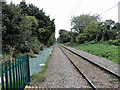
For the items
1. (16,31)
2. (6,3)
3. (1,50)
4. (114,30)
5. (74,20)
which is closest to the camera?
(1,50)

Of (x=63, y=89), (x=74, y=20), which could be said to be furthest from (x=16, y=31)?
(x=74, y=20)

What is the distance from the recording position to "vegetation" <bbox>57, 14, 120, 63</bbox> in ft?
45.5

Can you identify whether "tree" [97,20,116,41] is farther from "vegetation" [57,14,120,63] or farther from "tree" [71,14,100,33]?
"tree" [71,14,100,33]

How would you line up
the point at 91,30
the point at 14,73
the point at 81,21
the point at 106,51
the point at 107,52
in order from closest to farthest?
the point at 14,73, the point at 107,52, the point at 106,51, the point at 91,30, the point at 81,21

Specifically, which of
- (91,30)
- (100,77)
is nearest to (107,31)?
(91,30)

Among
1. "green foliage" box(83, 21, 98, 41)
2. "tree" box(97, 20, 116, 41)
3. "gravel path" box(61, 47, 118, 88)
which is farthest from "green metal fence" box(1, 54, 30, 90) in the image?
"green foliage" box(83, 21, 98, 41)

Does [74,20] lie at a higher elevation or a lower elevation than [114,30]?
higher

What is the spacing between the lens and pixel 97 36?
83.5ft

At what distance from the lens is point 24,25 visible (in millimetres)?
8367

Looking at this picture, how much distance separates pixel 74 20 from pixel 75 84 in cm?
3965

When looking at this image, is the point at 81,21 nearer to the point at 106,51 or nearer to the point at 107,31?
the point at 107,31

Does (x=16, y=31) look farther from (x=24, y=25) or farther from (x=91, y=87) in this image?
(x=91, y=87)

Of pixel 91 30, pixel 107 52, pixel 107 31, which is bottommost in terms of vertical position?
pixel 107 52

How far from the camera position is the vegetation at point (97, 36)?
13.9 m
